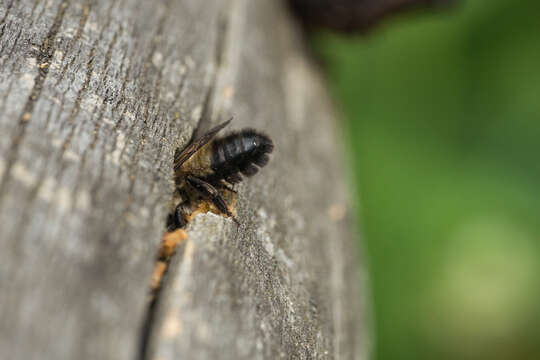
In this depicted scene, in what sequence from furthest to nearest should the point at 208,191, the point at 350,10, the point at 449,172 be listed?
the point at 449,172
the point at 350,10
the point at 208,191

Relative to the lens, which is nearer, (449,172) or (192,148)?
(192,148)

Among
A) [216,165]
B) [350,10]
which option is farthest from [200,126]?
[350,10]

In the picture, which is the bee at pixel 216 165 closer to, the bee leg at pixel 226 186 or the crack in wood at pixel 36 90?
the bee leg at pixel 226 186

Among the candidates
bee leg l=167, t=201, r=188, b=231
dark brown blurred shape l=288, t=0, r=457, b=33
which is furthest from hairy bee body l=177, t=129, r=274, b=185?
dark brown blurred shape l=288, t=0, r=457, b=33

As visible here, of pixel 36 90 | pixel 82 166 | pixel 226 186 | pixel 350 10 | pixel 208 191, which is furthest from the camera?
pixel 350 10

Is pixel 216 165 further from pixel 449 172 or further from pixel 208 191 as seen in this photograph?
pixel 449 172

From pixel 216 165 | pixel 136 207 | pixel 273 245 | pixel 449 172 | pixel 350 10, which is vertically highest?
pixel 350 10

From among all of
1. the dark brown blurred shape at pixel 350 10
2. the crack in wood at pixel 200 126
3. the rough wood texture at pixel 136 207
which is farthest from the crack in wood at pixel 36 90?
the dark brown blurred shape at pixel 350 10

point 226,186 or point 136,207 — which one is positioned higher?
point 226,186

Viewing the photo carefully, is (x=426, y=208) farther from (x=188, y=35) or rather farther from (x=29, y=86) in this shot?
(x=29, y=86)
